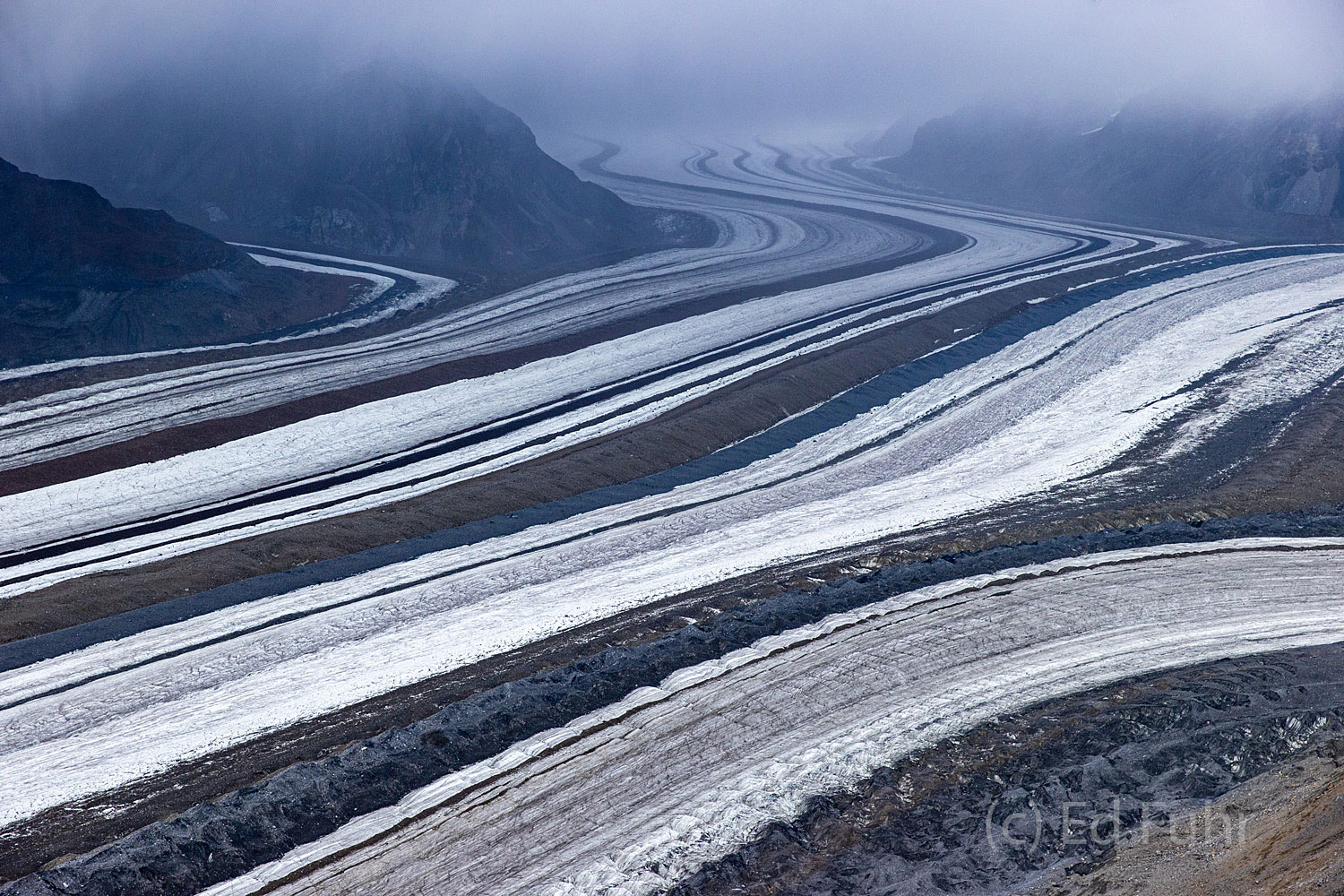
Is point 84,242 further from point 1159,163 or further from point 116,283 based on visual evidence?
point 1159,163

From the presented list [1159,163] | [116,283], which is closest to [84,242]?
[116,283]

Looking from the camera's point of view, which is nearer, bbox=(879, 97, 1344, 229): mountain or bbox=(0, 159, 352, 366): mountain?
bbox=(0, 159, 352, 366): mountain

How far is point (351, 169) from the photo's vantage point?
169ft

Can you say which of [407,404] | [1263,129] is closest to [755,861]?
[407,404]

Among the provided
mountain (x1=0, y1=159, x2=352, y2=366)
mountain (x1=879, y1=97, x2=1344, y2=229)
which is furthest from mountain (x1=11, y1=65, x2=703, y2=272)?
mountain (x1=879, y1=97, x2=1344, y2=229)

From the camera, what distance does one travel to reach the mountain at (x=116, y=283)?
3102cm

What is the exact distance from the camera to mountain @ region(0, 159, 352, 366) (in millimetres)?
31016

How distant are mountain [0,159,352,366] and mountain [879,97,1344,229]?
46.9 m

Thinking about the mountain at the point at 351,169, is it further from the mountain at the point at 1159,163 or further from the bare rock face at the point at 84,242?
the mountain at the point at 1159,163

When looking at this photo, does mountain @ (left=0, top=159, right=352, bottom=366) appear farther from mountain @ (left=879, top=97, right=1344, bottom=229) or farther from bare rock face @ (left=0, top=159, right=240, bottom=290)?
mountain @ (left=879, top=97, right=1344, bottom=229)

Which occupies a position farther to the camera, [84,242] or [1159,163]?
[1159,163]

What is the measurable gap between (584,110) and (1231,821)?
103560mm

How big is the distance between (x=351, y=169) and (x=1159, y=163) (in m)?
49.1

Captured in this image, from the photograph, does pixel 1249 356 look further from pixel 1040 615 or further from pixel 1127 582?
pixel 1040 615
